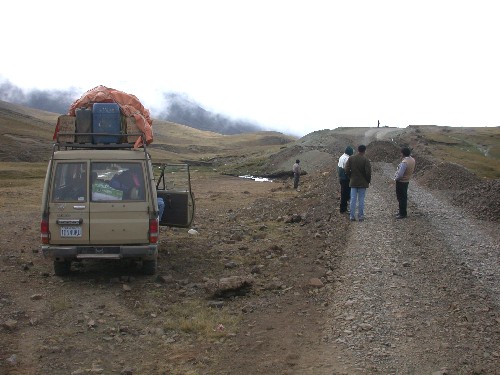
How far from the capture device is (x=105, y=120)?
37.4 ft

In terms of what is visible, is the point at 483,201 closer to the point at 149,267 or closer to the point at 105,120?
the point at 149,267

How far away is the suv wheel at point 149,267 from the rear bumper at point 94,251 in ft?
2.26

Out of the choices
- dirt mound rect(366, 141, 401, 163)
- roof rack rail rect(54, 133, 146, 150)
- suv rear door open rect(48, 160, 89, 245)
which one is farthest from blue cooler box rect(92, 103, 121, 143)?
dirt mound rect(366, 141, 401, 163)

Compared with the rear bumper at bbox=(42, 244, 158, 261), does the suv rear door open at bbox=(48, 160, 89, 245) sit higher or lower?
higher

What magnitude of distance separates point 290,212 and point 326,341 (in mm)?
12013

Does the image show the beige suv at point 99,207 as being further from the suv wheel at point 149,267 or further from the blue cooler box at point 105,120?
the blue cooler box at point 105,120

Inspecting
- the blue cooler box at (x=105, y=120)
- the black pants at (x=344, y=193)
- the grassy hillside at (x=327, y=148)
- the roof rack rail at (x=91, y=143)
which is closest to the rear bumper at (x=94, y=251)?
the roof rack rail at (x=91, y=143)

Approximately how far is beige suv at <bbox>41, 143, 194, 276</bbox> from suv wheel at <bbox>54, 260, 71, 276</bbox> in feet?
0.70

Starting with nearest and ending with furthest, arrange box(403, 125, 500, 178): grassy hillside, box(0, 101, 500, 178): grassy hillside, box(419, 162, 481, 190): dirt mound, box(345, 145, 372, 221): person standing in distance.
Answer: box(345, 145, 372, 221): person standing in distance < box(419, 162, 481, 190): dirt mound < box(403, 125, 500, 178): grassy hillside < box(0, 101, 500, 178): grassy hillside

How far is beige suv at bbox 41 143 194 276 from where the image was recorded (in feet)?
32.4

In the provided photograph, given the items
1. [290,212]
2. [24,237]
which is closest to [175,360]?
[24,237]

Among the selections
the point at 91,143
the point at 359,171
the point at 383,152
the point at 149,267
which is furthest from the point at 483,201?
the point at 383,152

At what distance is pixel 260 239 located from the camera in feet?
48.4

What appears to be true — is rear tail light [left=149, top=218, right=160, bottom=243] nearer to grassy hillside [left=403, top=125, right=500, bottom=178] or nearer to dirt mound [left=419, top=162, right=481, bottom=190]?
dirt mound [left=419, top=162, right=481, bottom=190]
